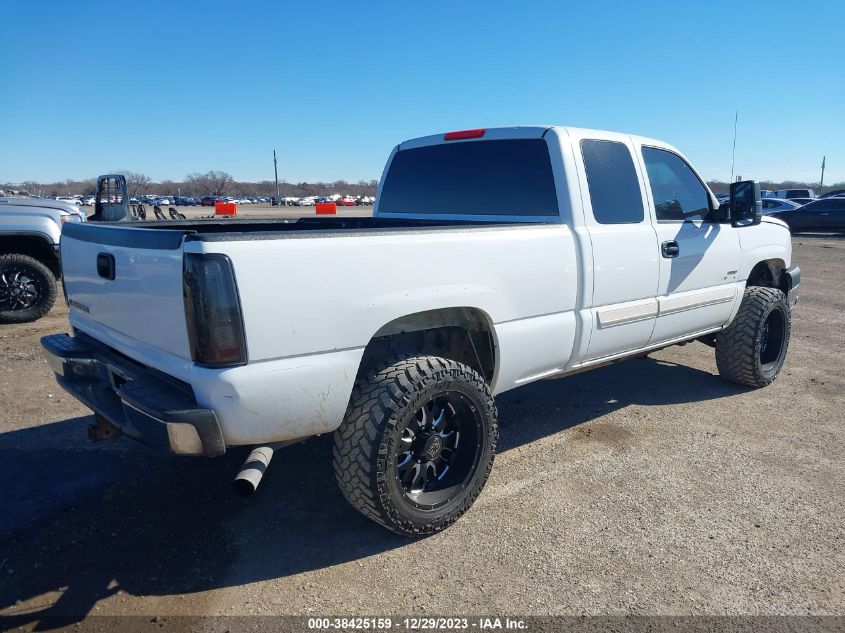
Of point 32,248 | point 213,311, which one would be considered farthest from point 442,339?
point 32,248

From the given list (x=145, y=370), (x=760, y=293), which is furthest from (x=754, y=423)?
(x=145, y=370)

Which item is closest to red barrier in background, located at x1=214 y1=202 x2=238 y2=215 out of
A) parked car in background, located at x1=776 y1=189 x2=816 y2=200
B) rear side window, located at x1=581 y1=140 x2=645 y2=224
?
rear side window, located at x1=581 y1=140 x2=645 y2=224

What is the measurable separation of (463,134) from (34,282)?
241 inches

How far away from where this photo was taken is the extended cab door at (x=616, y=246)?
3885mm

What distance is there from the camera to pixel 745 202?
4.79 meters

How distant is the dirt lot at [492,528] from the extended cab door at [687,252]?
79 centimetres

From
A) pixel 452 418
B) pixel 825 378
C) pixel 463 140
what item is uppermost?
pixel 463 140

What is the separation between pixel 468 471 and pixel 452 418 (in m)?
0.28

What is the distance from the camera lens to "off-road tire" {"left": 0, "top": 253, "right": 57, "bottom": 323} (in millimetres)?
7613

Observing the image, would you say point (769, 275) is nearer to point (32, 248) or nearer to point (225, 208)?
point (32, 248)

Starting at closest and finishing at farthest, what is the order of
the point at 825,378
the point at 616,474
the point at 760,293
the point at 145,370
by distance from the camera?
the point at 145,370 < the point at 616,474 < the point at 760,293 < the point at 825,378

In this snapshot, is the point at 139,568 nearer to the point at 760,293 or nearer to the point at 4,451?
the point at 4,451

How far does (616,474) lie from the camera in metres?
3.84

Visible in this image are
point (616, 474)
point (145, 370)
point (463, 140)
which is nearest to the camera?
point (145, 370)
